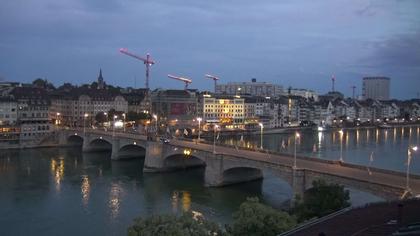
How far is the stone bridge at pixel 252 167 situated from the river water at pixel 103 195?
121 centimetres

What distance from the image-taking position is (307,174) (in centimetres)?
3269

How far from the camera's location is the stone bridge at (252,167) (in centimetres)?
2947

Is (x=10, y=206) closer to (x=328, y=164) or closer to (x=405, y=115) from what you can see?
(x=328, y=164)

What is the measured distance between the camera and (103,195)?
127 feet

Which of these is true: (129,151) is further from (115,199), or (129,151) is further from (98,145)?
(115,199)

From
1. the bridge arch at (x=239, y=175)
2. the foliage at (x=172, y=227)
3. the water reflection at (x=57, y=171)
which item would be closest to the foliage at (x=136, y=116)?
the water reflection at (x=57, y=171)

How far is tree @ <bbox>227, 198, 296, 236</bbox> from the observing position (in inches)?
740

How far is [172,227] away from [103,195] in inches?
899

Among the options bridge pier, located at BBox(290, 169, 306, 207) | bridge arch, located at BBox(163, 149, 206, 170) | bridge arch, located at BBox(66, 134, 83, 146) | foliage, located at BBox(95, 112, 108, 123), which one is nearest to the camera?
bridge pier, located at BBox(290, 169, 306, 207)

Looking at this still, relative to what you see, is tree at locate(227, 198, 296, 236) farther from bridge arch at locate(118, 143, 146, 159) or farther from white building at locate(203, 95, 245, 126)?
white building at locate(203, 95, 245, 126)

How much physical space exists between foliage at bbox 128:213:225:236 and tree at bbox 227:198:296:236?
117cm

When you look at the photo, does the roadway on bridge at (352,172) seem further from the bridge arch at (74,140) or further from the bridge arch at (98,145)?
the bridge arch at (74,140)

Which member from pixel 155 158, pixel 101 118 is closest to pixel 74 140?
pixel 101 118

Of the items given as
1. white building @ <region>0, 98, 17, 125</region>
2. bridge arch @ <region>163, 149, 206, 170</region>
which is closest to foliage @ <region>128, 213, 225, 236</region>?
bridge arch @ <region>163, 149, 206, 170</region>
